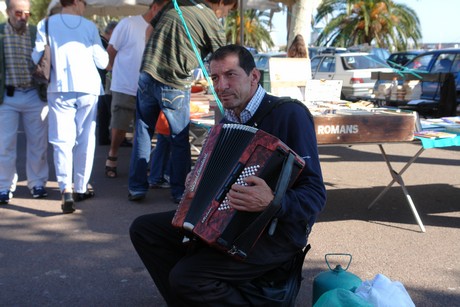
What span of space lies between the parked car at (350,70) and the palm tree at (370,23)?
45.9ft

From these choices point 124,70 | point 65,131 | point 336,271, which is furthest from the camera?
point 124,70

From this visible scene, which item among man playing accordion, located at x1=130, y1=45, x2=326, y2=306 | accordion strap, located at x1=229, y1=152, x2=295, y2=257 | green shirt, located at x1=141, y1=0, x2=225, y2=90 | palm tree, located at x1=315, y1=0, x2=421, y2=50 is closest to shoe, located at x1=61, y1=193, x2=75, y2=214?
green shirt, located at x1=141, y1=0, x2=225, y2=90

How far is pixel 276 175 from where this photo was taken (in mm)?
2479

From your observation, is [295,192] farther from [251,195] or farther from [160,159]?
[160,159]

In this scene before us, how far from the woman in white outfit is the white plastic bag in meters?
3.10

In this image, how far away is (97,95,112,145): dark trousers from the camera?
28.3 ft

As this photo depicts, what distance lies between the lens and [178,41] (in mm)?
5047

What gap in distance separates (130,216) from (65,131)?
0.92 m

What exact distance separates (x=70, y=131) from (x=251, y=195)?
10.1 ft

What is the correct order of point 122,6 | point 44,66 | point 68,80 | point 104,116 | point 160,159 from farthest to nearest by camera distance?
1. point 122,6
2. point 104,116
3. point 160,159
4. point 68,80
5. point 44,66

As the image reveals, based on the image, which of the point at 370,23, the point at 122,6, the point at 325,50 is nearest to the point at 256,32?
the point at 370,23

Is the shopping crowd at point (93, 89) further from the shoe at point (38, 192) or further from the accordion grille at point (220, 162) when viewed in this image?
Answer: the accordion grille at point (220, 162)

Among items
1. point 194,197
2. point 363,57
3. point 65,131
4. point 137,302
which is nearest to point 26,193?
point 65,131

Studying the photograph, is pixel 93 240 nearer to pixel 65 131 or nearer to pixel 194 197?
pixel 65 131
